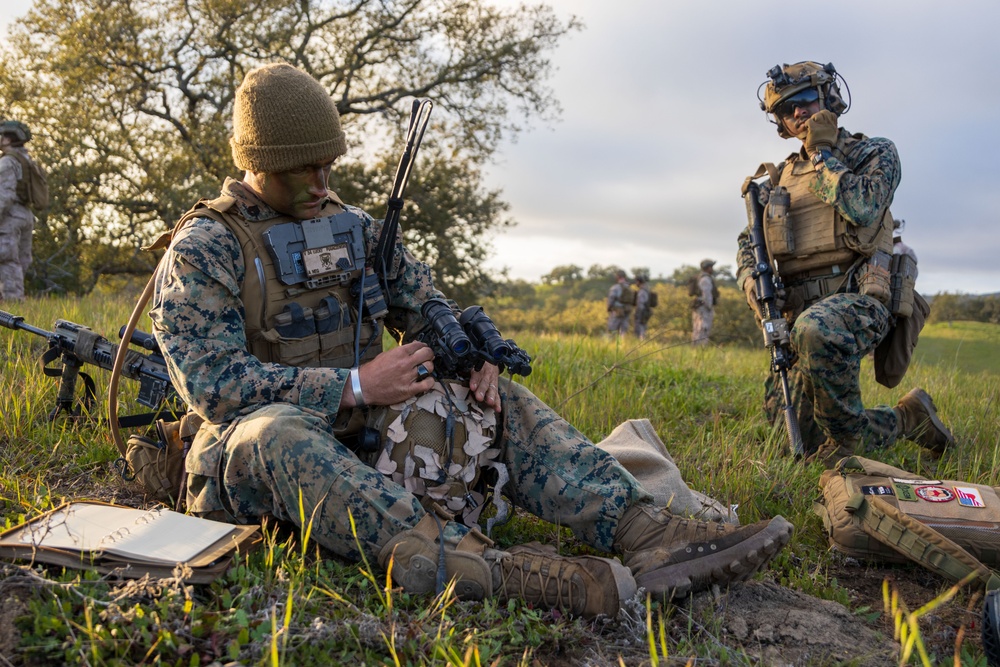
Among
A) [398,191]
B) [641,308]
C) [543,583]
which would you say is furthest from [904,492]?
[641,308]

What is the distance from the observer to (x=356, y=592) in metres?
2.34

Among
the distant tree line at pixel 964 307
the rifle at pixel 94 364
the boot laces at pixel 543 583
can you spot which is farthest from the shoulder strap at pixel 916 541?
the distant tree line at pixel 964 307

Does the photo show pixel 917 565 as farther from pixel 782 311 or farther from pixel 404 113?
pixel 404 113

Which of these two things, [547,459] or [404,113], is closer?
[547,459]

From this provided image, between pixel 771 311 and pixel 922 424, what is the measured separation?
1105mm

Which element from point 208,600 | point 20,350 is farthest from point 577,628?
point 20,350

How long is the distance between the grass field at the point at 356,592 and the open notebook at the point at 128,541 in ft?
0.19

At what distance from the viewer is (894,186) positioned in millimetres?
4273

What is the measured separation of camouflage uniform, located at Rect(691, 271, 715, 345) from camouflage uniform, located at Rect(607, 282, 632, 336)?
171 centimetres

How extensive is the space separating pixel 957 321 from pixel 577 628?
19.1 metres

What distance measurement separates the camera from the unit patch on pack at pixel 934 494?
9.81 ft

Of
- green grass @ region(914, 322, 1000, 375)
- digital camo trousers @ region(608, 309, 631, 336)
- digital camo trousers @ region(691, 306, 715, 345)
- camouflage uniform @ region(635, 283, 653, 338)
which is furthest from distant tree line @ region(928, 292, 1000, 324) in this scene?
digital camo trousers @ region(608, 309, 631, 336)

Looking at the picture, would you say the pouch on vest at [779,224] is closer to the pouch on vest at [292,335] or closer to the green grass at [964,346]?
the pouch on vest at [292,335]

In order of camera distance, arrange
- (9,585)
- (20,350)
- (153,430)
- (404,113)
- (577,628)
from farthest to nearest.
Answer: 1. (404,113)
2. (20,350)
3. (153,430)
4. (577,628)
5. (9,585)
